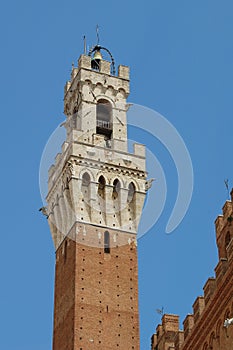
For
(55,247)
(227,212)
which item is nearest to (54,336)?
(55,247)

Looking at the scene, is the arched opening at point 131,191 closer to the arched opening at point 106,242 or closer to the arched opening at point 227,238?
the arched opening at point 106,242

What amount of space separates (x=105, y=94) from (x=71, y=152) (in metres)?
5.26

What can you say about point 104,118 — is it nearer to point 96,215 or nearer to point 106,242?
point 96,215

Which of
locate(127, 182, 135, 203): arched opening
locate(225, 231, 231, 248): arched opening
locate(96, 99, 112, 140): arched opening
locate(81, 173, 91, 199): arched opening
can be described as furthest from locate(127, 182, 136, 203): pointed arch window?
locate(225, 231, 231, 248): arched opening

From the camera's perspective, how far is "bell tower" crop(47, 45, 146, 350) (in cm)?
3841

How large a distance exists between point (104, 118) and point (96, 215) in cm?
730

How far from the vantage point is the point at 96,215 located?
41438 millimetres

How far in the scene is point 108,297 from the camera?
39.0m

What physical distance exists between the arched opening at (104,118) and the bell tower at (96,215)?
0.18ft

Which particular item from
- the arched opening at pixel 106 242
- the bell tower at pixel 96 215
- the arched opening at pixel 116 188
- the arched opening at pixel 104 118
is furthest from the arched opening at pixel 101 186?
the arched opening at pixel 104 118

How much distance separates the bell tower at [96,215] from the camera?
3841 cm

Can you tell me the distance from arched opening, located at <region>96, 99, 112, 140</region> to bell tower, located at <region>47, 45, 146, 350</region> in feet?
0.18

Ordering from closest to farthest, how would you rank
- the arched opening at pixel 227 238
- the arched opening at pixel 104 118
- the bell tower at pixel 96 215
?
the arched opening at pixel 227 238
the bell tower at pixel 96 215
the arched opening at pixel 104 118

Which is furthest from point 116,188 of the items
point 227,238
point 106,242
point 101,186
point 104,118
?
point 227,238
